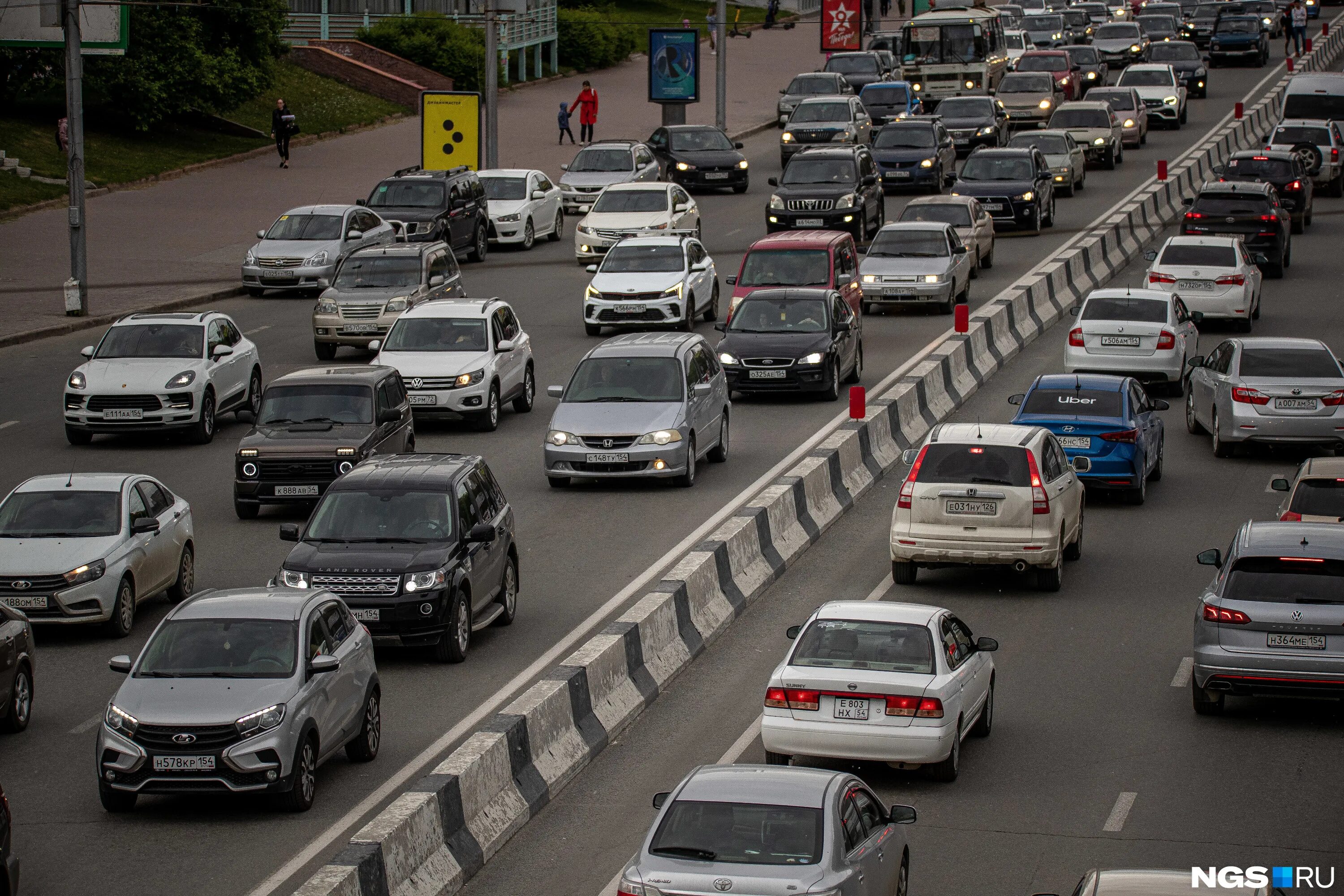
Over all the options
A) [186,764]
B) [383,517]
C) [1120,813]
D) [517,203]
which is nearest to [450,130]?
[517,203]

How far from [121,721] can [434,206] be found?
28.6m

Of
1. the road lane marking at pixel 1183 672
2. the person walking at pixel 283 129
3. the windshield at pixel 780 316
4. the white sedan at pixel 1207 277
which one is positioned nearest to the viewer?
the road lane marking at pixel 1183 672

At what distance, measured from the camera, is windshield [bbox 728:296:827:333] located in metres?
29.0

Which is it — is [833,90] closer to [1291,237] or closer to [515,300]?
[1291,237]

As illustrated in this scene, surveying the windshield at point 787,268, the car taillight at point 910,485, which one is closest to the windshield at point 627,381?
the car taillight at point 910,485

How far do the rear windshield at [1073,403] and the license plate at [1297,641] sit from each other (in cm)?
815

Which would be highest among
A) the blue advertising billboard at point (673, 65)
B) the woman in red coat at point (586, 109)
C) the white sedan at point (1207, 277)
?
the blue advertising billboard at point (673, 65)

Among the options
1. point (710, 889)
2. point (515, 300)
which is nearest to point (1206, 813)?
point (710, 889)

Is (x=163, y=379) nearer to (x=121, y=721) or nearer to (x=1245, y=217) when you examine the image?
(x=121, y=721)

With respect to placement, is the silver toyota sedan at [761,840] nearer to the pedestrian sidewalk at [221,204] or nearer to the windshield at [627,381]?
the windshield at [627,381]

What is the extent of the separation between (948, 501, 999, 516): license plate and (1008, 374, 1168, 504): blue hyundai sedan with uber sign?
342cm

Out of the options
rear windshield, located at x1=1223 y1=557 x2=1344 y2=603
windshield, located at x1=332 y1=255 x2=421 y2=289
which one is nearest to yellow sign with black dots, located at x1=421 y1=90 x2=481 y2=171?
windshield, located at x1=332 y1=255 x2=421 y2=289

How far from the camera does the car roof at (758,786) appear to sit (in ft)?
35.1

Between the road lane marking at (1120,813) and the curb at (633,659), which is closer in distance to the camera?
the curb at (633,659)
